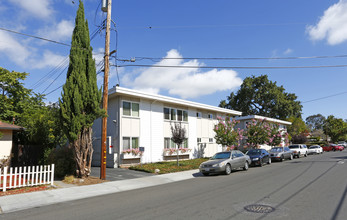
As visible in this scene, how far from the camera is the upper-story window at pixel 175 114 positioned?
22.0 meters

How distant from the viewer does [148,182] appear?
1218 cm

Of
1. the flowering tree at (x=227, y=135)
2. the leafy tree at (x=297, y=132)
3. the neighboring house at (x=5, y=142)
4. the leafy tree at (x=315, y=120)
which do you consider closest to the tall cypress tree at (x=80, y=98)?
the neighboring house at (x=5, y=142)

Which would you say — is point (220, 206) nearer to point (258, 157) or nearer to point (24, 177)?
point (24, 177)

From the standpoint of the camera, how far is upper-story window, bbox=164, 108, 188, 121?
21975 mm

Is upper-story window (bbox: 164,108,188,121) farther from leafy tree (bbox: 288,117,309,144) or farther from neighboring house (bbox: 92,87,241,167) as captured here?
leafy tree (bbox: 288,117,309,144)

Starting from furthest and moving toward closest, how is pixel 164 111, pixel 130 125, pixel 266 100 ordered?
pixel 266 100 < pixel 164 111 < pixel 130 125

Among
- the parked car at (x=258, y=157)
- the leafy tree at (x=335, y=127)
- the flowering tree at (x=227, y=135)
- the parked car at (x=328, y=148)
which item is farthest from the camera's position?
the leafy tree at (x=335, y=127)

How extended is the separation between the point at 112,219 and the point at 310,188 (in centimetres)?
706

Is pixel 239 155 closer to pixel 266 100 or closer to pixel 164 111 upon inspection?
pixel 164 111

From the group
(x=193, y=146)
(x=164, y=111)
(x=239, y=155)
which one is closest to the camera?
(x=239, y=155)

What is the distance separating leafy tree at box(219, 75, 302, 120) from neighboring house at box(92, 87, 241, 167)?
30.3 metres

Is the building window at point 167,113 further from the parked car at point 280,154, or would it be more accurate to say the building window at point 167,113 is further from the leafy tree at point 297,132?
the leafy tree at point 297,132

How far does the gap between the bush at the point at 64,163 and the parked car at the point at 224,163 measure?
24.4 feet

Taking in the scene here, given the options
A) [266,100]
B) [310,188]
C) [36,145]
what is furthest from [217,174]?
[266,100]
